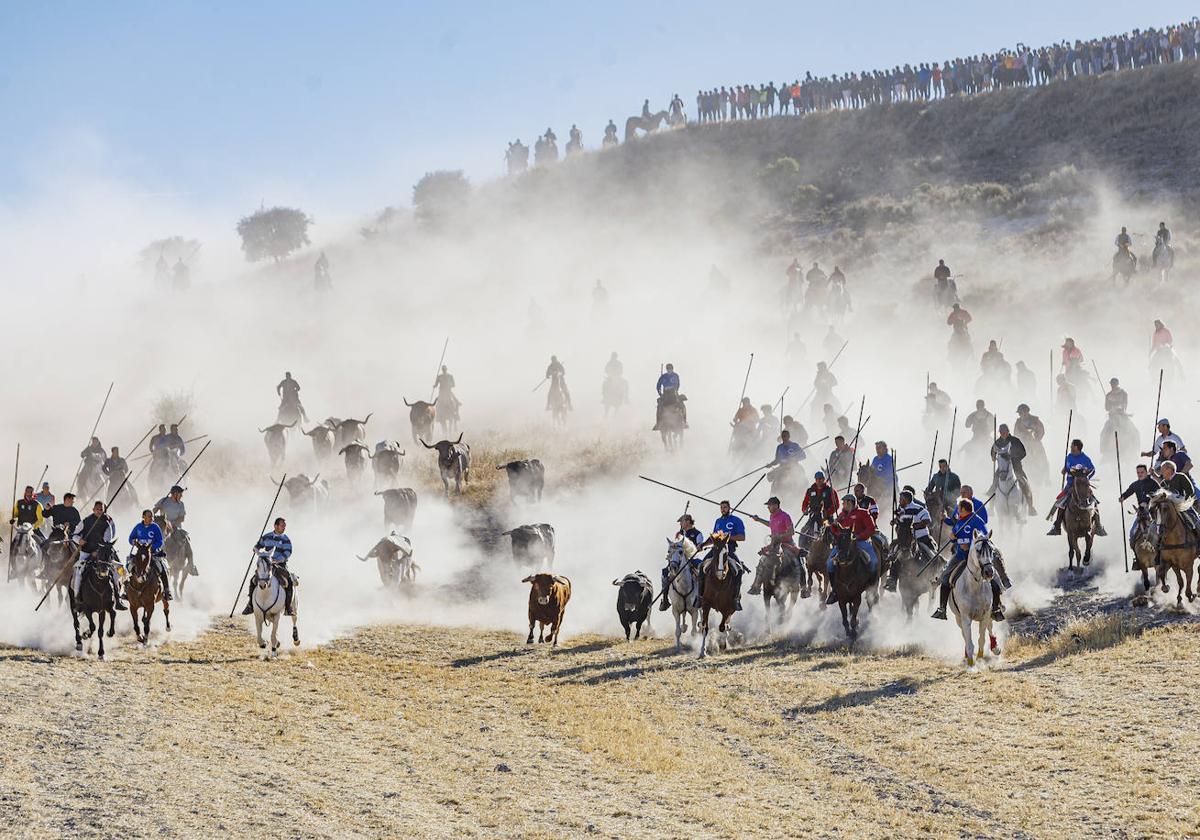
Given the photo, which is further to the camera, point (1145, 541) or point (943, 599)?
point (1145, 541)

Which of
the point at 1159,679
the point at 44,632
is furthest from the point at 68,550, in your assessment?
the point at 1159,679

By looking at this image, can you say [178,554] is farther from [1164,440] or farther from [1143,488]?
[1164,440]

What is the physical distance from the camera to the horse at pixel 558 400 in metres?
46.7

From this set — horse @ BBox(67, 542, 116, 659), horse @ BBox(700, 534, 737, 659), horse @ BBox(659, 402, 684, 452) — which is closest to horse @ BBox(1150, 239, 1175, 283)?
horse @ BBox(659, 402, 684, 452)

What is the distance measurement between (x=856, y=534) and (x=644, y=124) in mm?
77404

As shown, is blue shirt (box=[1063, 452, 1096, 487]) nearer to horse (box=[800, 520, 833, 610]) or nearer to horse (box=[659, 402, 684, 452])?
horse (box=[800, 520, 833, 610])

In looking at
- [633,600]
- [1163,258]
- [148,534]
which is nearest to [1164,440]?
A: [633,600]

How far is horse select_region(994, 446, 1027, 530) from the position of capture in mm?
28328

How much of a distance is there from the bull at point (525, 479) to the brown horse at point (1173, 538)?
61.1 feet

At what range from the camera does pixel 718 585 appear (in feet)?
77.0

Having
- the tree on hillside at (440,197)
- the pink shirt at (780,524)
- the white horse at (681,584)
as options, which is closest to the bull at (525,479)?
the pink shirt at (780,524)

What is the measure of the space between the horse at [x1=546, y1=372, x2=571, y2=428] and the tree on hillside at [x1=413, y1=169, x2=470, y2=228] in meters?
51.4

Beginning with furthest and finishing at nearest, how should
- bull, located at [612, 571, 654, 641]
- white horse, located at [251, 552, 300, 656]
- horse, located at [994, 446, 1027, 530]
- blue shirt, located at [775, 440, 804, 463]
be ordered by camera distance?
1. blue shirt, located at [775, 440, 804, 463]
2. horse, located at [994, 446, 1027, 530]
3. bull, located at [612, 571, 654, 641]
4. white horse, located at [251, 552, 300, 656]

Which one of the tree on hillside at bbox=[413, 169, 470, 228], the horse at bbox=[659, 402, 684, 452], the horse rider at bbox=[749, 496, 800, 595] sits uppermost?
the tree on hillside at bbox=[413, 169, 470, 228]
